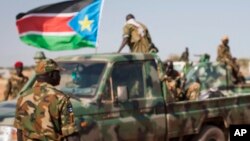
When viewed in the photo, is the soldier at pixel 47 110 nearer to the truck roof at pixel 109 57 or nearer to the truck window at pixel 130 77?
the truck window at pixel 130 77

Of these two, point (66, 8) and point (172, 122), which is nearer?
point (172, 122)

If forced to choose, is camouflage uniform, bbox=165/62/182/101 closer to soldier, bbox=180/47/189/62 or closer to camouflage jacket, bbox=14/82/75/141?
camouflage jacket, bbox=14/82/75/141

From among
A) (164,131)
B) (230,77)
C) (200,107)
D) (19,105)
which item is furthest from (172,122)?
(230,77)

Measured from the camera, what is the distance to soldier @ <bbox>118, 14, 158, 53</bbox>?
8.88 meters

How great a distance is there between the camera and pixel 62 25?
912 centimetres

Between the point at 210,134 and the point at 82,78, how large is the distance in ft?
7.34

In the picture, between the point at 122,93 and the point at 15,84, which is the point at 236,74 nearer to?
the point at 15,84

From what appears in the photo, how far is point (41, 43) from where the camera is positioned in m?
9.11

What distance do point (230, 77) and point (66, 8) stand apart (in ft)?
14.2

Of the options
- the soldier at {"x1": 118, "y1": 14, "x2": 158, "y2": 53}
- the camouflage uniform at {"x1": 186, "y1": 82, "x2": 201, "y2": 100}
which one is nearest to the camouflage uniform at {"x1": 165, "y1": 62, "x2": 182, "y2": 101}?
the camouflage uniform at {"x1": 186, "y1": 82, "x2": 201, "y2": 100}

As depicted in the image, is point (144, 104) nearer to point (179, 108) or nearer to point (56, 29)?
point (179, 108)

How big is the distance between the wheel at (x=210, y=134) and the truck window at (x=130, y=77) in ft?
4.37

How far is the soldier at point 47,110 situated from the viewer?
4.05 m

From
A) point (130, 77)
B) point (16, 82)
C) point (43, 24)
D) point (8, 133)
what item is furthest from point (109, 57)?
point (16, 82)
